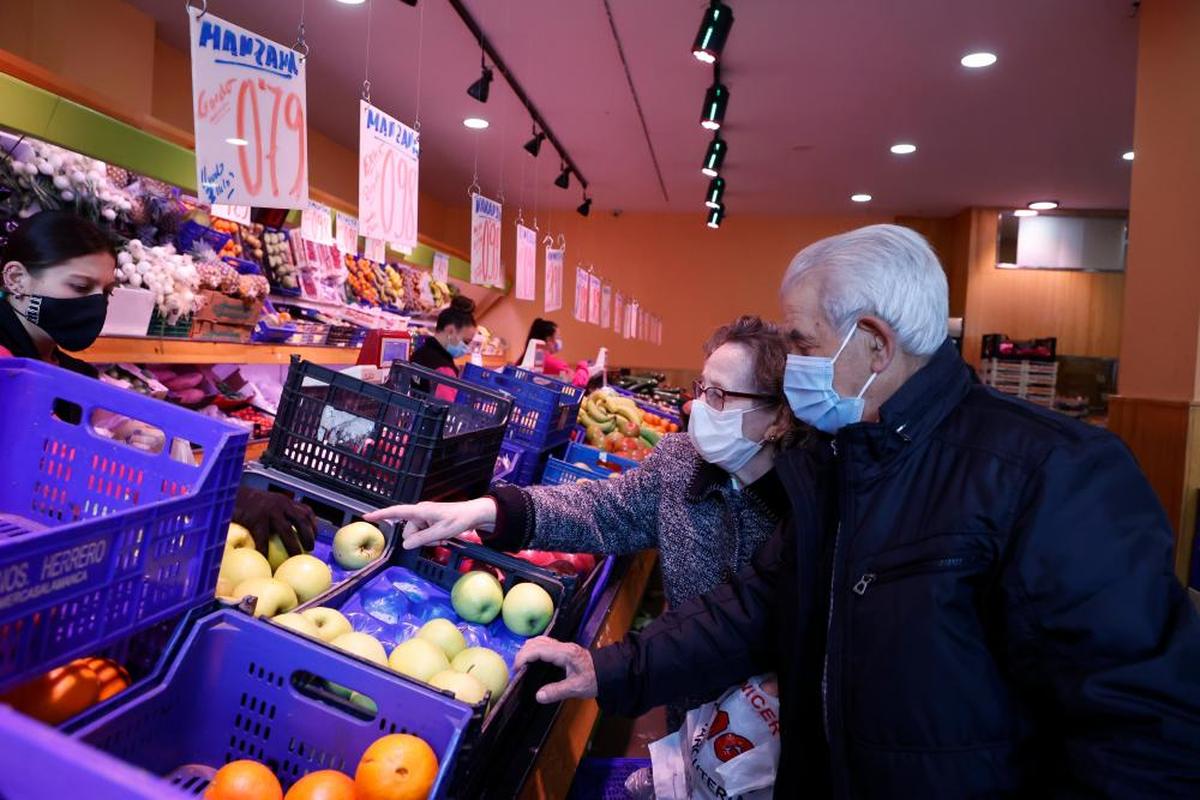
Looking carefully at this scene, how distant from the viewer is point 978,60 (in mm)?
5957

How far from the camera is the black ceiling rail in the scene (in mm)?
5586

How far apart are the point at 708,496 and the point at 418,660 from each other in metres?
0.91

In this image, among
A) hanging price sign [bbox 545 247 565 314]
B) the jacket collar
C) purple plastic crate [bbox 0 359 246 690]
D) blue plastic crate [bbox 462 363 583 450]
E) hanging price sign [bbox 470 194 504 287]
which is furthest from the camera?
hanging price sign [bbox 545 247 565 314]

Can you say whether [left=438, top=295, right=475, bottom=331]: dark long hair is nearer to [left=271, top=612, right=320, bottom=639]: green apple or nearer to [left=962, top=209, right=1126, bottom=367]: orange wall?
[left=271, top=612, right=320, bottom=639]: green apple

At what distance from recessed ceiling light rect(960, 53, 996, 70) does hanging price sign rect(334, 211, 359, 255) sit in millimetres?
4919

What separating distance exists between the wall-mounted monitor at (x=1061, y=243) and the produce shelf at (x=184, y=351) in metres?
9.67

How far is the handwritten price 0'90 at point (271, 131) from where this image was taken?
7.56 feet

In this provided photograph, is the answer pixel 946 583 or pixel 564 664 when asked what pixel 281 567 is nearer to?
pixel 564 664

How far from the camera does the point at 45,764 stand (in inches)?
23.1

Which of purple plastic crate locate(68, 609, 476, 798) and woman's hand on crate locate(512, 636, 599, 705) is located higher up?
purple plastic crate locate(68, 609, 476, 798)

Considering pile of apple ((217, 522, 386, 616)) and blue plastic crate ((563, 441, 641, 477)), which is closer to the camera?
pile of apple ((217, 522, 386, 616))

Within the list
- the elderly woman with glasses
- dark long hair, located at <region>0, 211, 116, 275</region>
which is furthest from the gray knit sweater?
dark long hair, located at <region>0, 211, 116, 275</region>

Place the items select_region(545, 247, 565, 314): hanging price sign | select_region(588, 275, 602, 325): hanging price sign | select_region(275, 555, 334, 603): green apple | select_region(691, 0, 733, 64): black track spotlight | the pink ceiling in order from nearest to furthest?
1. select_region(275, 555, 334, 603): green apple
2. select_region(691, 0, 733, 64): black track spotlight
3. the pink ceiling
4. select_region(545, 247, 565, 314): hanging price sign
5. select_region(588, 275, 602, 325): hanging price sign

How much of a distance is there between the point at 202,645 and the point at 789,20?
18.1 feet
